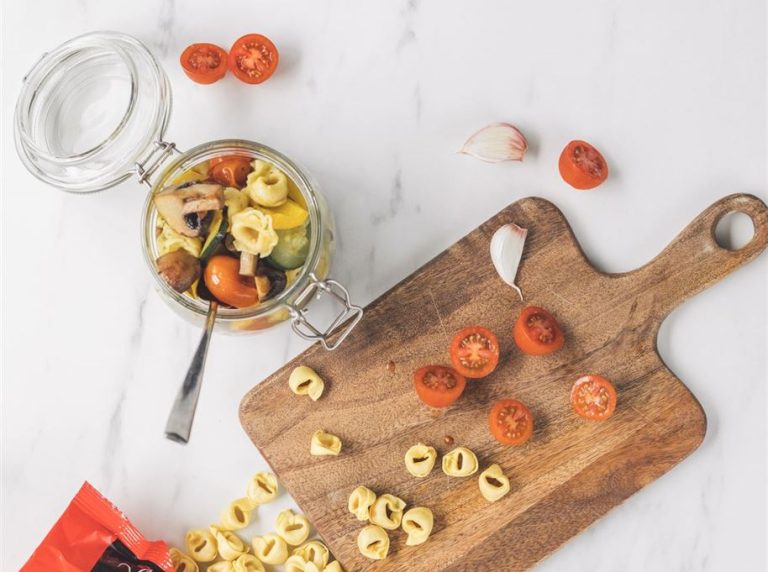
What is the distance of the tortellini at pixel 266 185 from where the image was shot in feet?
4.57

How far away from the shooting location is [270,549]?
1658 millimetres

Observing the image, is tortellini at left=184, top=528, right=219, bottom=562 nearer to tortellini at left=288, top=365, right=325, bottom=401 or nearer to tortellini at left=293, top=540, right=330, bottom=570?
tortellini at left=293, top=540, right=330, bottom=570

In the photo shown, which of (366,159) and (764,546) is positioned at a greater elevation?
(366,159)

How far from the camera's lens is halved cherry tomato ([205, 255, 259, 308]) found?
4.46ft

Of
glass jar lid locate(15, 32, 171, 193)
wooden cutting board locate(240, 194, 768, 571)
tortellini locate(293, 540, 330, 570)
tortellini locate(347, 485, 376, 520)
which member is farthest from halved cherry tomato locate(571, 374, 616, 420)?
glass jar lid locate(15, 32, 171, 193)

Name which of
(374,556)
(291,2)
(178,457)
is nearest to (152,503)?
(178,457)

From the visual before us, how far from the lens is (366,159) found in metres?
1.70

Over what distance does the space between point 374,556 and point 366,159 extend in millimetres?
725

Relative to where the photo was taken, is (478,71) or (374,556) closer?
(374,556)

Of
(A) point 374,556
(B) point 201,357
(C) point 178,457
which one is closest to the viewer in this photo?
(B) point 201,357

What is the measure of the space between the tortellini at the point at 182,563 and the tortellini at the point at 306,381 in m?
0.37

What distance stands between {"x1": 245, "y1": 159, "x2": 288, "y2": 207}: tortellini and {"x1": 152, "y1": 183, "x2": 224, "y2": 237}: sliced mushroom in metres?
0.05

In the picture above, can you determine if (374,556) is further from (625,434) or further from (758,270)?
(758,270)

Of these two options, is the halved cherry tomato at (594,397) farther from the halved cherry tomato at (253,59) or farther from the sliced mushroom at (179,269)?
the halved cherry tomato at (253,59)
